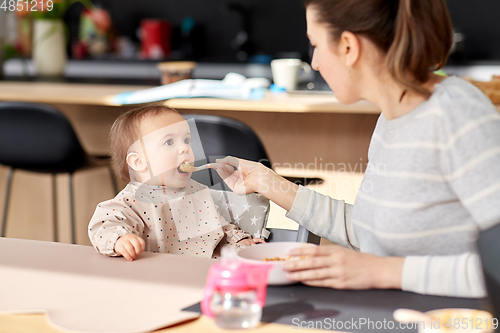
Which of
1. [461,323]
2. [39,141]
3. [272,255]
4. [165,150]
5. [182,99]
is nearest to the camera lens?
[461,323]

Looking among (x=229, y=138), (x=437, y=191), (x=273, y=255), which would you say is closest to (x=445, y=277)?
(x=437, y=191)

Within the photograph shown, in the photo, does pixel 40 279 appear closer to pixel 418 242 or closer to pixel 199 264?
pixel 199 264

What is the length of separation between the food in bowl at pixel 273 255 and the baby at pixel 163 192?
218mm

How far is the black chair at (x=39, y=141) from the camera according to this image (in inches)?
72.5

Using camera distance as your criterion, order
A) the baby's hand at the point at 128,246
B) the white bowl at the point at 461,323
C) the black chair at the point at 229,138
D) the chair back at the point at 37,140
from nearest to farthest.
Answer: the white bowl at the point at 461,323 → the baby's hand at the point at 128,246 → the black chair at the point at 229,138 → the chair back at the point at 37,140

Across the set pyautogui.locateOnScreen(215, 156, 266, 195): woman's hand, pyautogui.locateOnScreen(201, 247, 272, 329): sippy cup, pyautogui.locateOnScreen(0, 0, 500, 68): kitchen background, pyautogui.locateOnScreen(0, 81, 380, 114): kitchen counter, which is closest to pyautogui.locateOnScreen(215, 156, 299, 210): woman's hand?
pyautogui.locateOnScreen(215, 156, 266, 195): woman's hand

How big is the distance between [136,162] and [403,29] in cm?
54

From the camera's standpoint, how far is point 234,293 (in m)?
0.60

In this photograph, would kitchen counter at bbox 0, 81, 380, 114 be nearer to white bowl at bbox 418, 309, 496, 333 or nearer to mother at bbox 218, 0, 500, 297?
mother at bbox 218, 0, 500, 297

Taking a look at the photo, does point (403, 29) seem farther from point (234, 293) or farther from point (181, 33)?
point (181, 33)

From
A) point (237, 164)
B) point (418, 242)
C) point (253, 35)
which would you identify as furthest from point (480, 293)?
point (253, 35)

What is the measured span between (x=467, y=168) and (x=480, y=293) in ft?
0.56

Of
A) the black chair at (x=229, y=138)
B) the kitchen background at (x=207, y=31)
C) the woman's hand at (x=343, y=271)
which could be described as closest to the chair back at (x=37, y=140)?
the black chair at (x=229, y=138)

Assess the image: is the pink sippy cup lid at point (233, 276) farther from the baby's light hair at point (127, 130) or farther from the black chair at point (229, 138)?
the black chair at point (229, 138)
